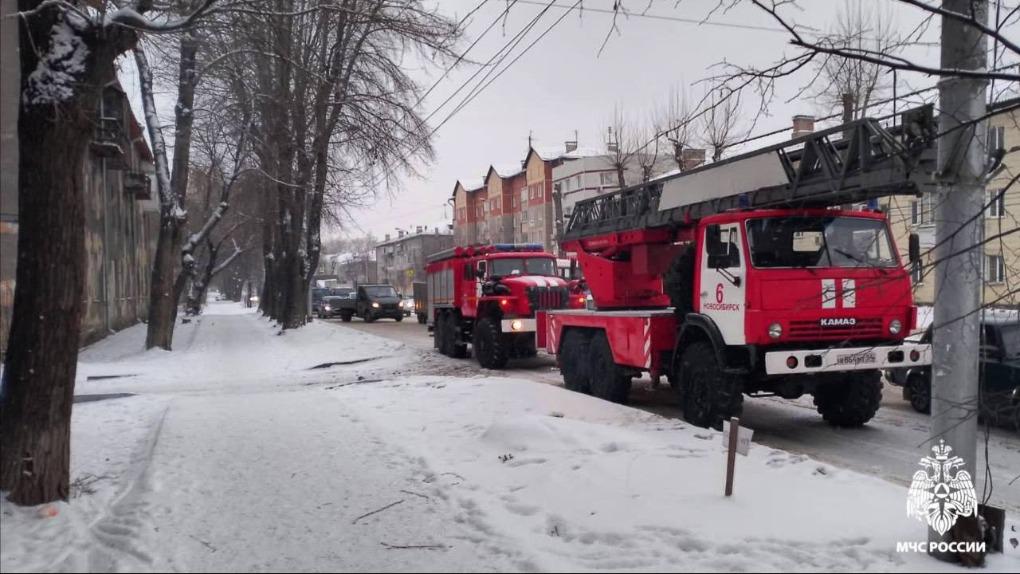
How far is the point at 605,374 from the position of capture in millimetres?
10891

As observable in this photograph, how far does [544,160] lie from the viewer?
227 ft

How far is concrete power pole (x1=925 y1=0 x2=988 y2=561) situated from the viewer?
3.97 m

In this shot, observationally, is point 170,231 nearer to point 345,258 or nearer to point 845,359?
point 845,359

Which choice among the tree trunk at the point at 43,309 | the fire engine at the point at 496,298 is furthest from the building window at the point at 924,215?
the fire engine at the point at 496,298

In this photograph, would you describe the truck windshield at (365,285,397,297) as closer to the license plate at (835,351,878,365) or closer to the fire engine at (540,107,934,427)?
the fire engine at (540,107,934,427)

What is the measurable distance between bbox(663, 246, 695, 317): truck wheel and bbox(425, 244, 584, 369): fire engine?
578 centimetres

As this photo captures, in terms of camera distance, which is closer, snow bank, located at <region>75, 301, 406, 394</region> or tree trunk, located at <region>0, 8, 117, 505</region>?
tree trunk, located at <region>0, 8, 117, 505</region>

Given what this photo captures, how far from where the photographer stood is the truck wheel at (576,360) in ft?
37.9

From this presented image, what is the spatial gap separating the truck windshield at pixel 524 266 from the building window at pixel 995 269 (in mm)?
13022

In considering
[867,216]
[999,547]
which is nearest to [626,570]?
[999,547]

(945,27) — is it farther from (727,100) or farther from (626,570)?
(626,570)

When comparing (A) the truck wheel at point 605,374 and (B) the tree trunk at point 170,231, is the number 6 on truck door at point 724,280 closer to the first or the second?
(A) the truck wheel at point 605,374

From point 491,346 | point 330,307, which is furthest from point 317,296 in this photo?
point 491,346

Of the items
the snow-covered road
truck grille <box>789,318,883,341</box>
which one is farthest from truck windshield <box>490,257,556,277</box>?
truck grille <box>789,318,883,341</box>
